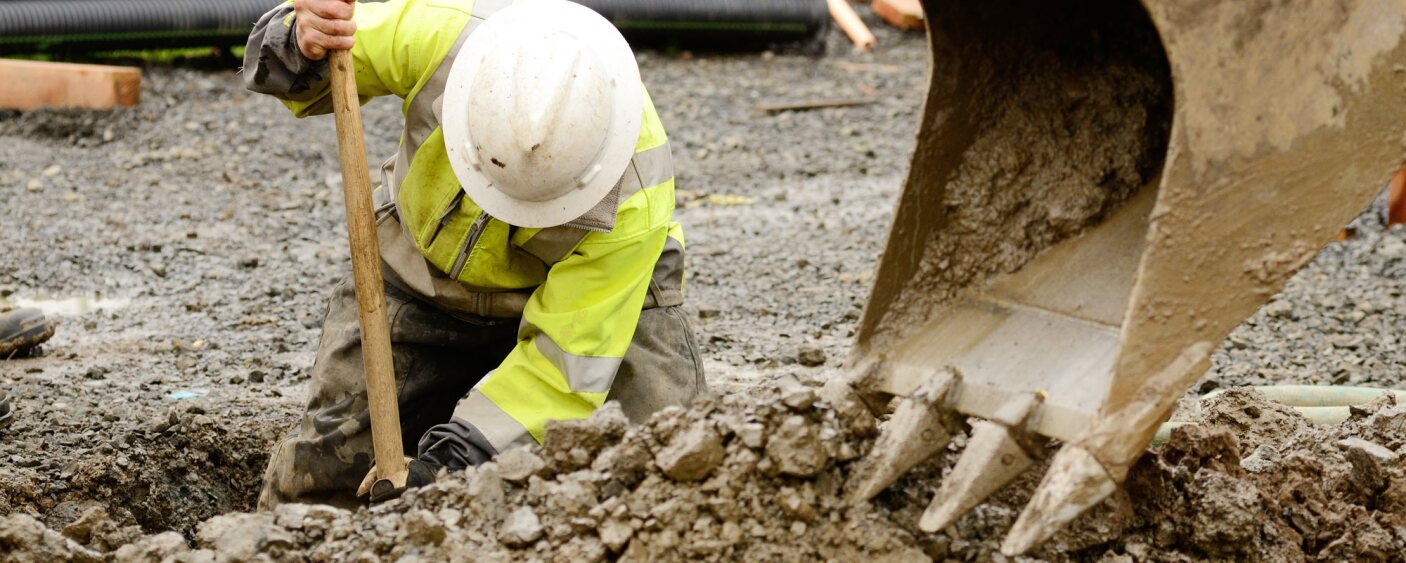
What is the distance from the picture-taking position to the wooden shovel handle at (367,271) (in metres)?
3.00

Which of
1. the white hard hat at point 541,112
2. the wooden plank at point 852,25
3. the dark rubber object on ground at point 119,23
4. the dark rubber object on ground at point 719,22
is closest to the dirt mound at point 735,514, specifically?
the white hard hat at point 541,112

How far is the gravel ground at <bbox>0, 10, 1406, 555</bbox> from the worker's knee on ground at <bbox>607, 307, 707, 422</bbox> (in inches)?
14.8

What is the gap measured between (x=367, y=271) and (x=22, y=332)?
2066mm

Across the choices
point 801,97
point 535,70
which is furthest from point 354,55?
point 801,97

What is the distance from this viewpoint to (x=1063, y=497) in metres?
2.16

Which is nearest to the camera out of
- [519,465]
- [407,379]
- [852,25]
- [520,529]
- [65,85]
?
[520,529]

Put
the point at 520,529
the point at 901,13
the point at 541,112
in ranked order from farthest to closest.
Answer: the point at 901,13 → the point at 541,112 → the point at 520,529

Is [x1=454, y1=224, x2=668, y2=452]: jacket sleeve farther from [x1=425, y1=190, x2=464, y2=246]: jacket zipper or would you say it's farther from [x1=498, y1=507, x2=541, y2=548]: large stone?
[x1=498, y1=507, x2=541, y2=548]: large stone

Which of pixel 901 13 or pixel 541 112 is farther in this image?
pixel 901 13

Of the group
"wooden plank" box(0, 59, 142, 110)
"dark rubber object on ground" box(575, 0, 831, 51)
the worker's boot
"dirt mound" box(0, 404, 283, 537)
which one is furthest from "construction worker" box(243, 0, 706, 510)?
"dark rubber object on ground" box(575, 0, 831, 51)

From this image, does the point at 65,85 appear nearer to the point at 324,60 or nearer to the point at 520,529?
the point at 324,60

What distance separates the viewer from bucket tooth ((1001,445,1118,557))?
2.16 meters

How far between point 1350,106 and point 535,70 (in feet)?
5.05

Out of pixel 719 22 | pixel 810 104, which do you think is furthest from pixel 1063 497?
pixel 719 22
